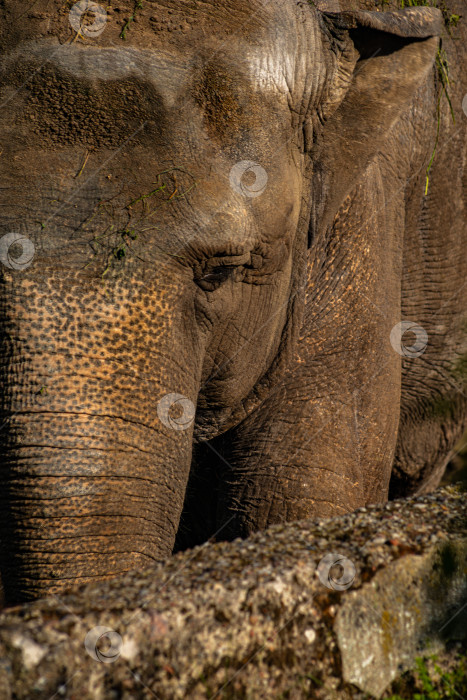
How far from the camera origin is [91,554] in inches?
99.0

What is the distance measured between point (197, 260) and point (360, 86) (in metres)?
1.09

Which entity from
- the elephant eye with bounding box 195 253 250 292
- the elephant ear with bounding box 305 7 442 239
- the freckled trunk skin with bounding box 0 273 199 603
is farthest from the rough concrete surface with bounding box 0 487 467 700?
the elephant ear with bounding box 305 7 442 239

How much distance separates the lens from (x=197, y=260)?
291 centimetres

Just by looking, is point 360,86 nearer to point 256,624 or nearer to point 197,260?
point 197,260

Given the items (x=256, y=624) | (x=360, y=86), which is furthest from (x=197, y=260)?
(x=256, y=624)

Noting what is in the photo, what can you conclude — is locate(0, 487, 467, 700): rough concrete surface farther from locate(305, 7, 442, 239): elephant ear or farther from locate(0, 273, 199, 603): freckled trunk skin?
locate(305, 7, 442, 239): elephant ear

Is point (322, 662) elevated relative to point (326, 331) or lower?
lower

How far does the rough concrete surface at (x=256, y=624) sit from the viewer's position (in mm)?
1425

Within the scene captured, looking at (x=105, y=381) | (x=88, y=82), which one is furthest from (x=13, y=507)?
(x=88, y=82)

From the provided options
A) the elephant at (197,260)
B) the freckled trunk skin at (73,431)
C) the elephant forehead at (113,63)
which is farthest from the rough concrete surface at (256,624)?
the elephant forehead at (113,63)

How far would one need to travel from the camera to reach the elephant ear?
327cm

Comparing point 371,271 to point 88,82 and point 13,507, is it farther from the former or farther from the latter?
point 13,507

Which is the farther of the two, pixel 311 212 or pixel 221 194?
pixel 311 212

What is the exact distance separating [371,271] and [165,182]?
143 centimetres
